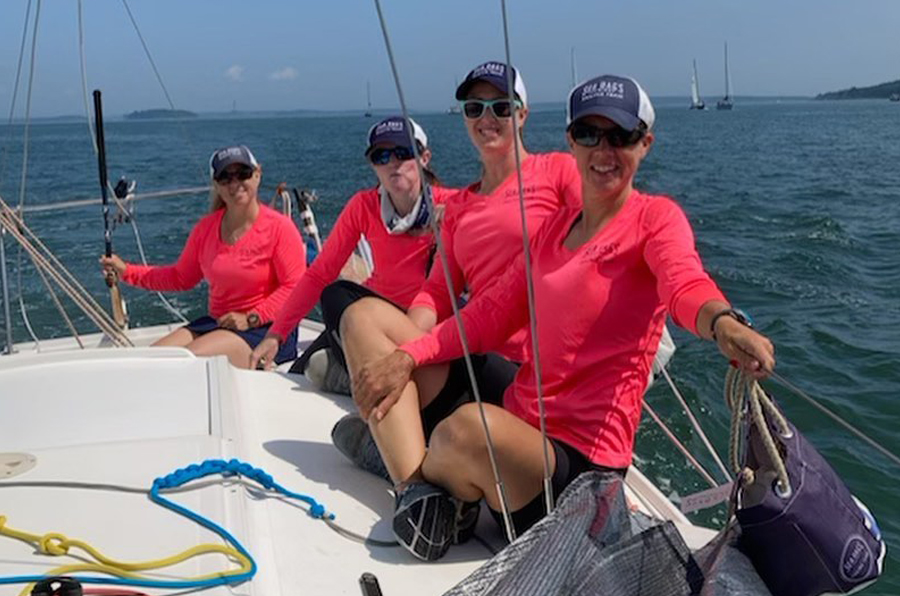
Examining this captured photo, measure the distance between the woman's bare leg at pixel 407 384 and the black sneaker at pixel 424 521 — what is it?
97 millimetres

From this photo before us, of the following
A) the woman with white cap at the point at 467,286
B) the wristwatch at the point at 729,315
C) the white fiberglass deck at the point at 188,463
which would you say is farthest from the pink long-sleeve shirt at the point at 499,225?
the wristwatch at the point at 729,315

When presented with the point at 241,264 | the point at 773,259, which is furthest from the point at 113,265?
the point at 773,259

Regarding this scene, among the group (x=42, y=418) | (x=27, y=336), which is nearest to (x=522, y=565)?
(x=42, y=418)

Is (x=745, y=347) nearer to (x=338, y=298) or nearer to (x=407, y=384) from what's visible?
(x=407, y=384)

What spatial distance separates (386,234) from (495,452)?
1447 millimetres

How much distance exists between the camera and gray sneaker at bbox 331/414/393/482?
2.19 metres

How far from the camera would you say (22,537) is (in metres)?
1.62

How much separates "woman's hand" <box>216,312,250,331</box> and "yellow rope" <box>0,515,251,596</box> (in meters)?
1.93

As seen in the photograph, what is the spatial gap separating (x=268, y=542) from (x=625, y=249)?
91 centimetres

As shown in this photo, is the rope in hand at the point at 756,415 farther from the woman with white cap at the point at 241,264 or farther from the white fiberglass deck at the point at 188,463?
the woman with white cap at the point at 241,264

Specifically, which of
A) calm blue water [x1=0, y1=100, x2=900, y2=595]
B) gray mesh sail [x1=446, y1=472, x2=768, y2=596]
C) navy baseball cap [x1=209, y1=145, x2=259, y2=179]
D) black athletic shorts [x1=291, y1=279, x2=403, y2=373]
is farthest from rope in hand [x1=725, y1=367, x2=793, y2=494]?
navy baseball cap [x1=209, y1=145, x2=259, y2=179]

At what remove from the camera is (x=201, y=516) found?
1.72 metres

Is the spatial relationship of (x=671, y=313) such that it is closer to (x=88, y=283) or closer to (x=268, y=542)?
(x=268, y=542)

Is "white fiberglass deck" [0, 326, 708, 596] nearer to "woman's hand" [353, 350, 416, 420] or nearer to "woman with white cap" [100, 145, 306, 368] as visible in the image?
"woman's hand" [353, 350, 416, 420]
